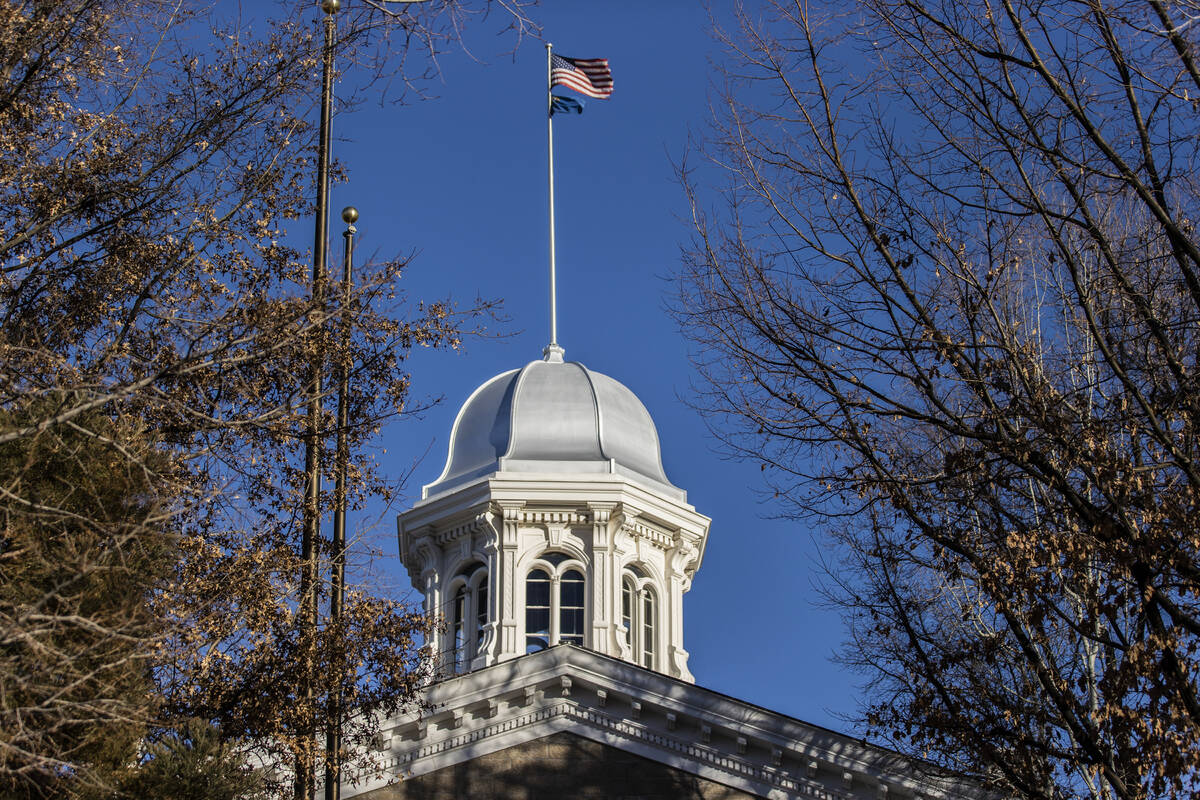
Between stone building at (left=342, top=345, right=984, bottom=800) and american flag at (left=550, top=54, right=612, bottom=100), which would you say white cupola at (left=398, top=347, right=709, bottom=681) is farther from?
american flag at (left=550, top=54, right=612, bottom=100)

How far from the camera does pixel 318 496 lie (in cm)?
1506

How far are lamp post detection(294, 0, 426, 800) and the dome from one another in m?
16.6

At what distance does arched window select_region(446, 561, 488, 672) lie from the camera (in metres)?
31.5

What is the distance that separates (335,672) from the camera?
14.8 metres

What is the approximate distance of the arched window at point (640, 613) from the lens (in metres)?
32.0

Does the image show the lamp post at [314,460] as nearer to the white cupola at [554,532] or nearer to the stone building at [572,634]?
the stone building at [572,634]

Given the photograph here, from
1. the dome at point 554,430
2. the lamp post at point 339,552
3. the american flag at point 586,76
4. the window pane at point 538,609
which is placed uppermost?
the american flag at point 586,76

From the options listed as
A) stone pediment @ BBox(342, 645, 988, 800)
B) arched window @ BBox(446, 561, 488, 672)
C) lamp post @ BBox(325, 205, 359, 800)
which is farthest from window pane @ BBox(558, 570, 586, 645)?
lamp post @ BBox(325, 205, 359, 800)

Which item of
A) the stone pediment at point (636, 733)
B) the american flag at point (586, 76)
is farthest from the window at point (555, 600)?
the american flag at point (586, 76)

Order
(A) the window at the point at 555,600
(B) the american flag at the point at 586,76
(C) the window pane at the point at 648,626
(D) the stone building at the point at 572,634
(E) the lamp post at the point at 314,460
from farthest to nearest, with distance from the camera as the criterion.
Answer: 1. (B) the american flag at the point at 586,76
2. (C) the window pane at the point at 648,626
3. (A) the window at the point at 555,600
4. (D) the stone building at the point at 572,634
5. (E) the lamp post at the point at 314,460

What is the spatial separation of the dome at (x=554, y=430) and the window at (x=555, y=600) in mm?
1846

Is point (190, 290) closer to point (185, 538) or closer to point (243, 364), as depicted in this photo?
point (243, 364)

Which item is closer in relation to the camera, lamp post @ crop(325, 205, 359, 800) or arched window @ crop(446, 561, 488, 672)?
lamp post @ crop(325, 205, 359, 800)

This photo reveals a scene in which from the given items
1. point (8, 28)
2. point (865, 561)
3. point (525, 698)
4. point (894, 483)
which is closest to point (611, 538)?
point (525, 698)
